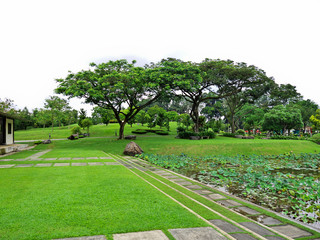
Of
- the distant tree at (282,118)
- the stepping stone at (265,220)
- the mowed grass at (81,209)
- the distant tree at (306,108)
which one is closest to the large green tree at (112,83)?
the mowed grass at (81,209)

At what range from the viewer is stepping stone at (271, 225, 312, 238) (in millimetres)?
4133

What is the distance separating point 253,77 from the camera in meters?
30.6

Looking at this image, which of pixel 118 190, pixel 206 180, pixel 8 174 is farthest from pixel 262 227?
pixel 8 174

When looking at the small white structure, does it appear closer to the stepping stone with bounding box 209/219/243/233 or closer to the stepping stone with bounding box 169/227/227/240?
the stepping stone with bounding box 169/227/227/240

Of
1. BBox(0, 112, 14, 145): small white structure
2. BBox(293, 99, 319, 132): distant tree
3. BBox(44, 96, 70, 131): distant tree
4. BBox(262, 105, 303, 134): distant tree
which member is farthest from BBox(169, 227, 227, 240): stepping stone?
BBox(293, 99, 319, 132): distant tree

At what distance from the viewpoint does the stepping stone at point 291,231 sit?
4.13 meters

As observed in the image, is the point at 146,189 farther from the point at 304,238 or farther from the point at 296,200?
the point at 296,200

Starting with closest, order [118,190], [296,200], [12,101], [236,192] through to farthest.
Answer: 1. [118,190]
2. [296,200]
3. [236,192]
4. [12,101]

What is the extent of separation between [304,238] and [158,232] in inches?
115

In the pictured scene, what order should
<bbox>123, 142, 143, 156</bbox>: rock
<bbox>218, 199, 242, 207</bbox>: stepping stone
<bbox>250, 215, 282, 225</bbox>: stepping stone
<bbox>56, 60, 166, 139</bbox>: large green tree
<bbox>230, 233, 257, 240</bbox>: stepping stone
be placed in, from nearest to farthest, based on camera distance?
<bbox>230, 233, 257, 240</bbox>: stepping stone < <bbox>250, 215, 282, 225</bbox>: stepping stone < <bbox>218, 199, 242, 207</bbox>: stepping stone < <bbox>123, 142, 143, 156</bbox>: rock < <bbox>56, 60, 166, 139</bbox>: large green tree

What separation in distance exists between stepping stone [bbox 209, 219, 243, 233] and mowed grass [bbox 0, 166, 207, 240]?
367 mm

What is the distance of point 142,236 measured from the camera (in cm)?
357

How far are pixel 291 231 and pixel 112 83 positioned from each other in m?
22.8

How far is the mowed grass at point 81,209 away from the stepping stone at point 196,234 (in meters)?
0.15
